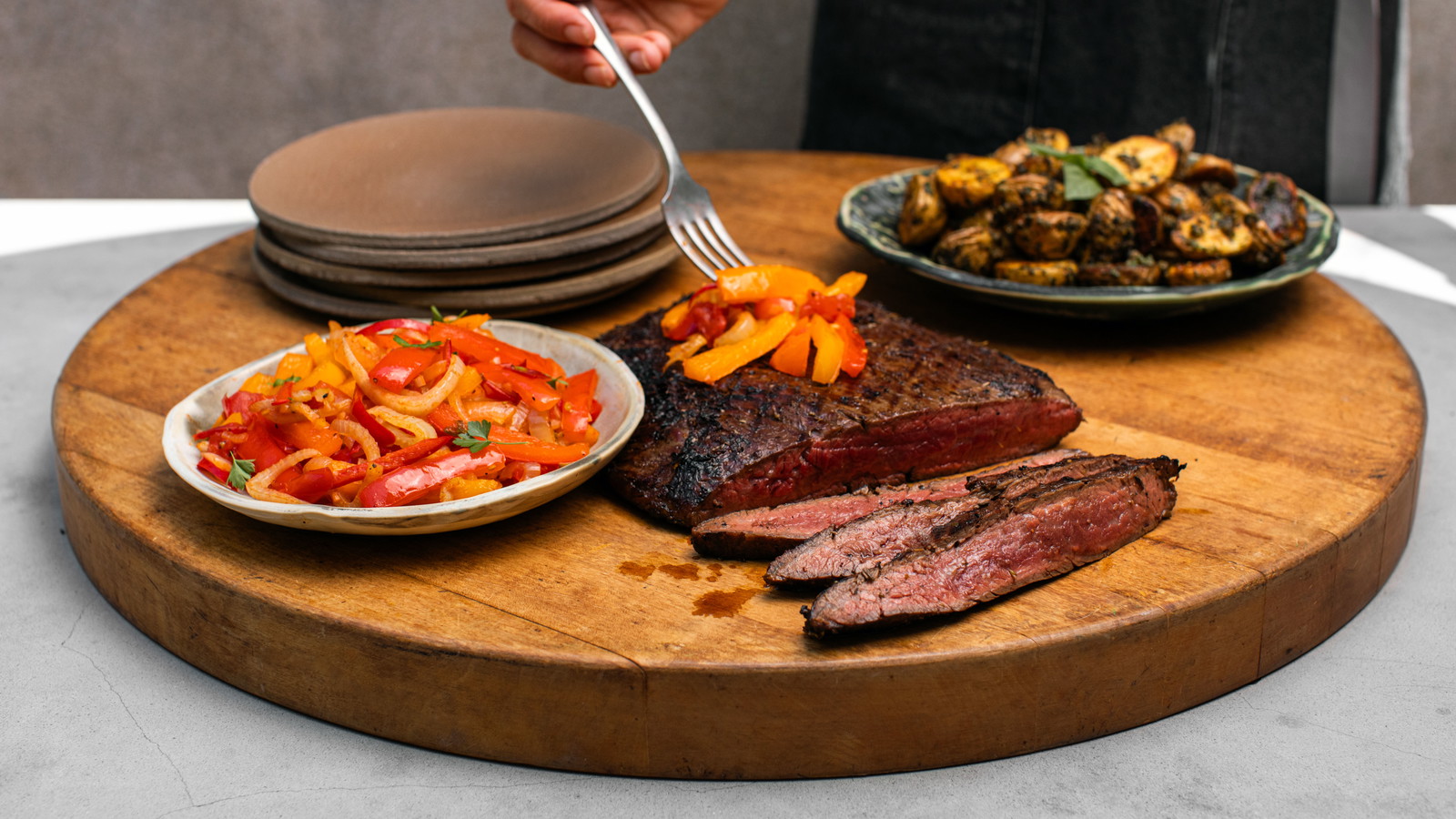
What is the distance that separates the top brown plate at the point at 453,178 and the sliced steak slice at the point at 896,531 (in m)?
1.57

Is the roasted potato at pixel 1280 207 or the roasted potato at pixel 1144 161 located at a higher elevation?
the roasted potato at pixel 1144 161

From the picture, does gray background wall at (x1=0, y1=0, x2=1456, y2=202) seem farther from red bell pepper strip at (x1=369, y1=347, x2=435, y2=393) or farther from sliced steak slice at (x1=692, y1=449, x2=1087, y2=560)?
sliced steak slice at (x1=692, y1=449, x2=1087, y2=560)

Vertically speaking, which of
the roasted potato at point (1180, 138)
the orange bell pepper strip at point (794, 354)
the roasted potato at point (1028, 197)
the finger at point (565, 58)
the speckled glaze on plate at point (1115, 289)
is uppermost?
the finger at point (565, 58)

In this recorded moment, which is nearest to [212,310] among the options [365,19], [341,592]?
[341,592]

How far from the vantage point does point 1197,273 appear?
3359mm

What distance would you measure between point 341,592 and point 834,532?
101 centimetres

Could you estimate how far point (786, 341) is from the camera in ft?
9.64

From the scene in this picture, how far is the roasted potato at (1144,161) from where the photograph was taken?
364 centimetres

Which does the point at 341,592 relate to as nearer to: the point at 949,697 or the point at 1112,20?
the point at 949,697

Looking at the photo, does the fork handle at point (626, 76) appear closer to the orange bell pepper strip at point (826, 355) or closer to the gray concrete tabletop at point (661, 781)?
the orange bell pepper strip at point (826, 355)

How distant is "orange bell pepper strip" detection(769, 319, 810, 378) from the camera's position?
291cm

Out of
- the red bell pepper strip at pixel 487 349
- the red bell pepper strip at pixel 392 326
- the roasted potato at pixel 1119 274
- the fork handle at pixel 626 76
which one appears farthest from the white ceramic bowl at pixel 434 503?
the roasted potato at pixel 1119 274

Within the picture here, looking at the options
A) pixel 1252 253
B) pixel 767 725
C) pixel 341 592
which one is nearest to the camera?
pixel 767 725

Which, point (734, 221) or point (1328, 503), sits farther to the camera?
point (734, 221)
